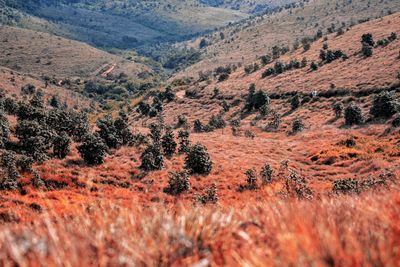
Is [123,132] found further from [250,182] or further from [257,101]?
[257,101]

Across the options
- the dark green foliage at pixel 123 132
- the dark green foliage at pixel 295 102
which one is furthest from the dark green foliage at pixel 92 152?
the dark green foliage at pixel 295 102

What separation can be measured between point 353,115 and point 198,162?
33.2 metres

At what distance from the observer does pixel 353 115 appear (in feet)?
196

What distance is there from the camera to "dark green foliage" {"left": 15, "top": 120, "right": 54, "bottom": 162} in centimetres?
3469

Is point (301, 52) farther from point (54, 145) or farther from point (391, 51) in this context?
point (54, 145)

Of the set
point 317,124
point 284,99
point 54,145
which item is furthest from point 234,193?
point 284,99

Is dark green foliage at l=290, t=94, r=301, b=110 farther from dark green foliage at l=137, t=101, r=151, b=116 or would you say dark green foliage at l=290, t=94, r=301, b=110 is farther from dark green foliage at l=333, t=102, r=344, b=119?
dark green foliage at l=137, t=101, r=151, b=116

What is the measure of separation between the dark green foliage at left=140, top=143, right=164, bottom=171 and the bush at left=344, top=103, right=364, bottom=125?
35.8m

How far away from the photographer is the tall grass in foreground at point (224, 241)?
3102 millimetres

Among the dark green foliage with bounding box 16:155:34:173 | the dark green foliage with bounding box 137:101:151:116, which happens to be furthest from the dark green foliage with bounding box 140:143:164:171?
the dark green foliage with bounding box 137:101:151:116

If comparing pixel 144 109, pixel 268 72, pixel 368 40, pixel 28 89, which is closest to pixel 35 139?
pixel 144 109

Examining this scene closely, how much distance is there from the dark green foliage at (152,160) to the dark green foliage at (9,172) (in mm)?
11788

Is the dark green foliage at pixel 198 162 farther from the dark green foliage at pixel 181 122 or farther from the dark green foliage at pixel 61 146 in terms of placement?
the dark green foliage at pixel 181 122

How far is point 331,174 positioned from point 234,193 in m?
12.2
